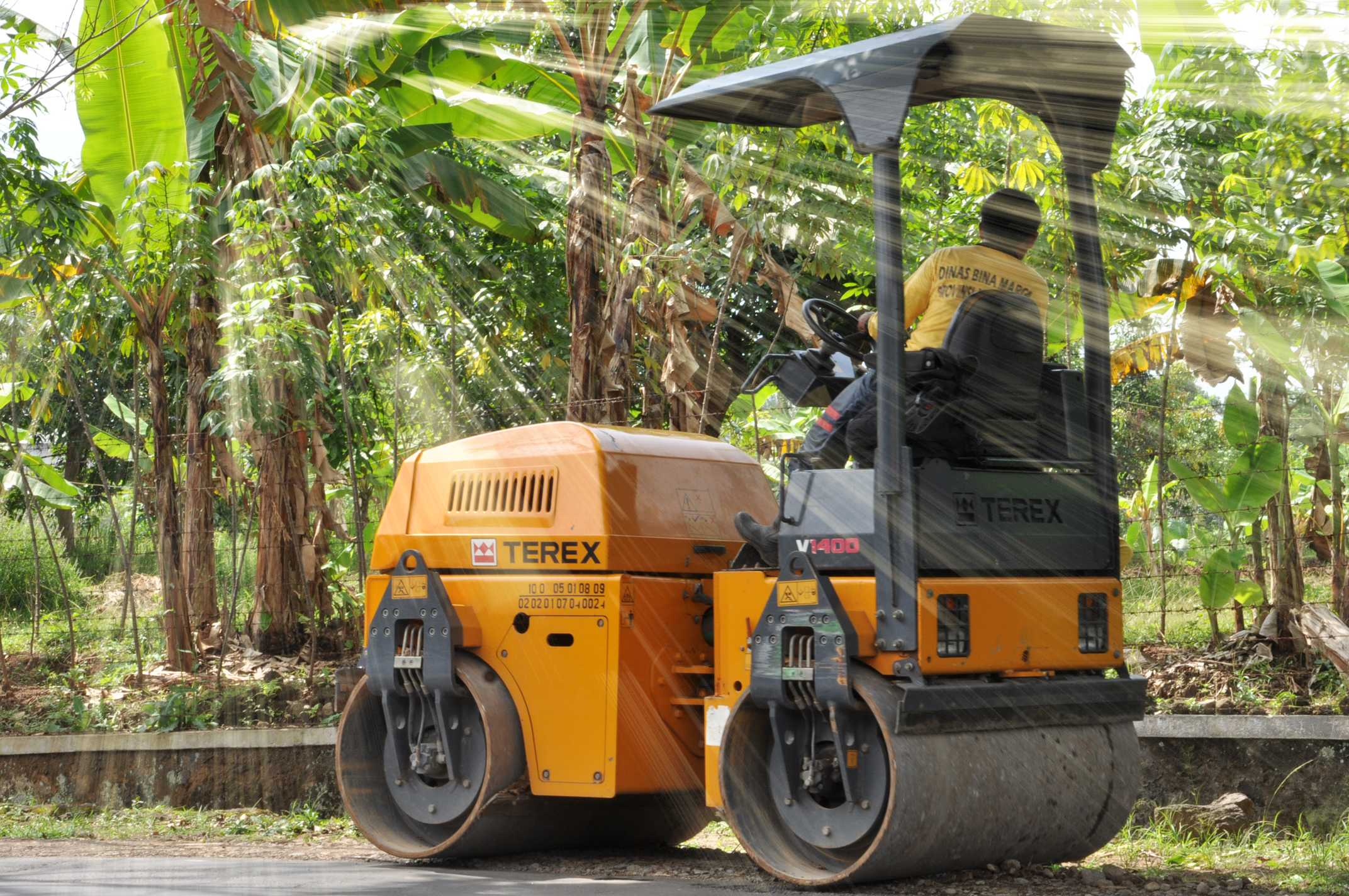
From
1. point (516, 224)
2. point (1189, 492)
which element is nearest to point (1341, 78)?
point (1189, 492)

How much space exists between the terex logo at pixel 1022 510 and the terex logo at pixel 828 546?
0.51m

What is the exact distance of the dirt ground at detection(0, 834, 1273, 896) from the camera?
489 cm

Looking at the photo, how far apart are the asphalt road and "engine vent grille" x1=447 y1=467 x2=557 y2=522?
5.05ft

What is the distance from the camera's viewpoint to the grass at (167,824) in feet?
24.8

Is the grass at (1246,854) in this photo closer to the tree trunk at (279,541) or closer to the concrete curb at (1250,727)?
the concrete curb at (1250,727)

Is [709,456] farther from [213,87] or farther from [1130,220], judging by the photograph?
[213,87]

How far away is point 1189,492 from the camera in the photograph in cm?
→ 825

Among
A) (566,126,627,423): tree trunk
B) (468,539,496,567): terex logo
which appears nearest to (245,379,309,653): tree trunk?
(566,126,627,423): tree trunk

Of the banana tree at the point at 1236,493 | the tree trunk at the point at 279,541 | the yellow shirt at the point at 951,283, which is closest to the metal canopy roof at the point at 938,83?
the yellow shirt at the point at 951,283

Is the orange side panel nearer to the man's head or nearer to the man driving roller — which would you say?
the man driving roller

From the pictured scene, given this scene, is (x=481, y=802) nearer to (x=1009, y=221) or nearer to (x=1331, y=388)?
(x=1009, y=221)

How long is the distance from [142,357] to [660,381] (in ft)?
18.9

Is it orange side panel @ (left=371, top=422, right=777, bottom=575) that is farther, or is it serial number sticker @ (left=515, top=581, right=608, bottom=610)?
orange side panel @ (left=371, top=422, right=777, bottom=575)

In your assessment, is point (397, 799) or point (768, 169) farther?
point (768, 169)
